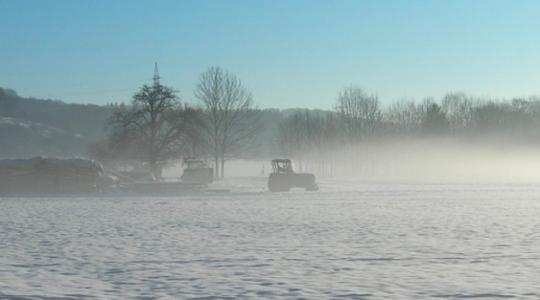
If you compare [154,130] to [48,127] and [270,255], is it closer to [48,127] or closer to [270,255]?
[270,255]

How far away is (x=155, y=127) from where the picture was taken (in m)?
55.2

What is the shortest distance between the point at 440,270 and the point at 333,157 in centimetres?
9025

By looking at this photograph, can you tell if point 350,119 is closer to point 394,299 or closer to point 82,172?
point 82,172

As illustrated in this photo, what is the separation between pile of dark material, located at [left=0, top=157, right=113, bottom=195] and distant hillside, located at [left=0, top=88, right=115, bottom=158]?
59768 millimetres

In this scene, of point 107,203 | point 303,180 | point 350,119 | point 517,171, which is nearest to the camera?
point 107,203

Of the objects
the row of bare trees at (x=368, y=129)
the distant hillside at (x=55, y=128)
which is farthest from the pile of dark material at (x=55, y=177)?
the row of bare trees at (x=368, y=129)

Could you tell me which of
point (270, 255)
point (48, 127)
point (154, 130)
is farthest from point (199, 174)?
point (48, 127)

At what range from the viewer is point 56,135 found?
453ft

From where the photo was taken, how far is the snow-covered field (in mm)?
10172

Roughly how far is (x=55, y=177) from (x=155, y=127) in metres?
15.6

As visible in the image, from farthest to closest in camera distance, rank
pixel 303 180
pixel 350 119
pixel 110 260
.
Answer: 1. pixel 350 119
2. pixel 303 180
3. pixel 110 260

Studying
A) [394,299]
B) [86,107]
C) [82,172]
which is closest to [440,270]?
[394,299]

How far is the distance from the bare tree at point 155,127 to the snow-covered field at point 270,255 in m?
30.4

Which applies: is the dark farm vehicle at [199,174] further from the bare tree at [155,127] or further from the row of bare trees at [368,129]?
the row of bare trees at [368,129]
